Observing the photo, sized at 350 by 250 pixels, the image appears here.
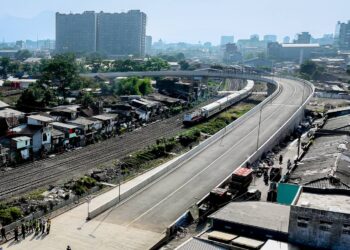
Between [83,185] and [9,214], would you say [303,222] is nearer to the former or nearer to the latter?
[9,214]

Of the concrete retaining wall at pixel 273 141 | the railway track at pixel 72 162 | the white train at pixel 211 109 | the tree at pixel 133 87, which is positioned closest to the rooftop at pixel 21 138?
the railway track at pixel 72 162

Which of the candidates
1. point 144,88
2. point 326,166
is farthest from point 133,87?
point 326,166

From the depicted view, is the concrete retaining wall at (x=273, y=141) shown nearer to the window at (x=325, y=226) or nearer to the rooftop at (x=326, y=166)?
the rooftop at (x=326, y=166)

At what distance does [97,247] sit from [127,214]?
171 inches

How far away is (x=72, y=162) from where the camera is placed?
39.1m

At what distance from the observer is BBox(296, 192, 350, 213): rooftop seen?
20770mm

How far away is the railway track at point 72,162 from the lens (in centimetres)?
3294

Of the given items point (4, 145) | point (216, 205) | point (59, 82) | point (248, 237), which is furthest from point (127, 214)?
point (59, 82)

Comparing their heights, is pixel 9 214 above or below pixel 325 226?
below

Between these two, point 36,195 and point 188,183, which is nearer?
point 36,195

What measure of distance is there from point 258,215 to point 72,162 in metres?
21.4

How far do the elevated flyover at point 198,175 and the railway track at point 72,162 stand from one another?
27.2 ft

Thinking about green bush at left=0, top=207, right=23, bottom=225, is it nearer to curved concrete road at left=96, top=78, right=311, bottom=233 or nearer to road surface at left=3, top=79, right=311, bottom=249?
road surface at left=3, top=79, right=311, bottom=249

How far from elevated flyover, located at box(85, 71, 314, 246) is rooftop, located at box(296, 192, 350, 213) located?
26.8ft
